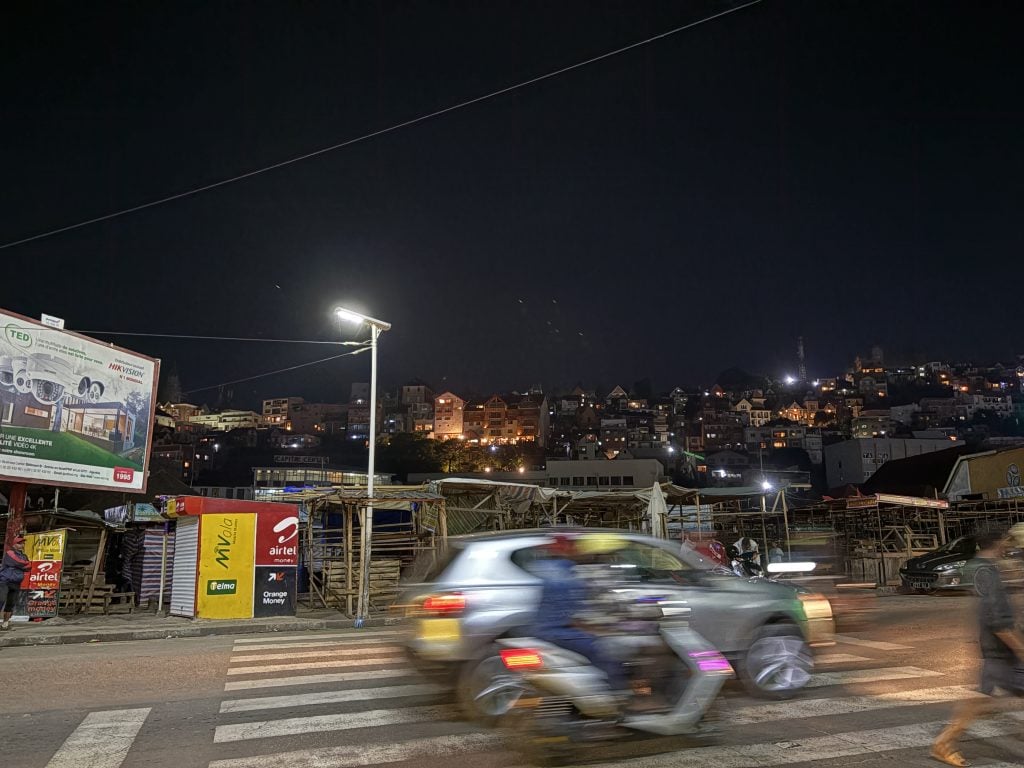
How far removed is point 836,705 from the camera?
6746 millimetres

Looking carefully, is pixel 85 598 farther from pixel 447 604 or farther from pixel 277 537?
pixel 447 604

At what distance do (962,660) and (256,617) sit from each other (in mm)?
13908

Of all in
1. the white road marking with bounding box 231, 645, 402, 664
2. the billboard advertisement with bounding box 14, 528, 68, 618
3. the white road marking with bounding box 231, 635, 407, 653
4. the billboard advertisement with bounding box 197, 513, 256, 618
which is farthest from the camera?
the billboard advertisement with bounding box 197, 513, 256, 618

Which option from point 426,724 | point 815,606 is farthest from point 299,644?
point 815,606

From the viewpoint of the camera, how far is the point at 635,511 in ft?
94.4

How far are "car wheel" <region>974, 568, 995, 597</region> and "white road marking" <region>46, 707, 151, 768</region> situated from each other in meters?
6.85

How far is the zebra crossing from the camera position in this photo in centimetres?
527

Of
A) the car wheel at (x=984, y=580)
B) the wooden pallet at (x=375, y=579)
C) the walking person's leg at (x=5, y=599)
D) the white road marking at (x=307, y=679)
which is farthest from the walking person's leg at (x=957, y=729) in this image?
the walking person's leg at (x=5, y=599)

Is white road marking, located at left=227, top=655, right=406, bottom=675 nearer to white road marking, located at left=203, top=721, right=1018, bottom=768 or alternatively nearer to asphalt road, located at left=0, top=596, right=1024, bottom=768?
Result: asphalt road, located at left=0, top=596, right=1024, bottom=768

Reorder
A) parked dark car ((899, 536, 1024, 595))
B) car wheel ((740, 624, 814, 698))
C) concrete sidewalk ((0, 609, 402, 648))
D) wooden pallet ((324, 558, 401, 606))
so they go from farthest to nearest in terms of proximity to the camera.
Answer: parked dark car ((899, 536, 1024, 595)) → wooden pallet ((324, 558, 401, 606)) → concrete sidewalk ((0, 609, 402, 648)) → car wheel ((740, 624, 814, 698))

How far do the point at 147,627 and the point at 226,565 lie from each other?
7.21 feet

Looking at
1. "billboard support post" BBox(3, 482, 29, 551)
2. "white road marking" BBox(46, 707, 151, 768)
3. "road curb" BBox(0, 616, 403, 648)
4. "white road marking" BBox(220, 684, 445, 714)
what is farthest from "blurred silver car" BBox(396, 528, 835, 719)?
"billboard support post" BBox(3, 482, 29, 551)

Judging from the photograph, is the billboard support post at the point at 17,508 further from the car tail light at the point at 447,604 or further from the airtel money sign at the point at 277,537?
the car tail light at the point at 447,604

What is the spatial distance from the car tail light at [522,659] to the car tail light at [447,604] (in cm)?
70
